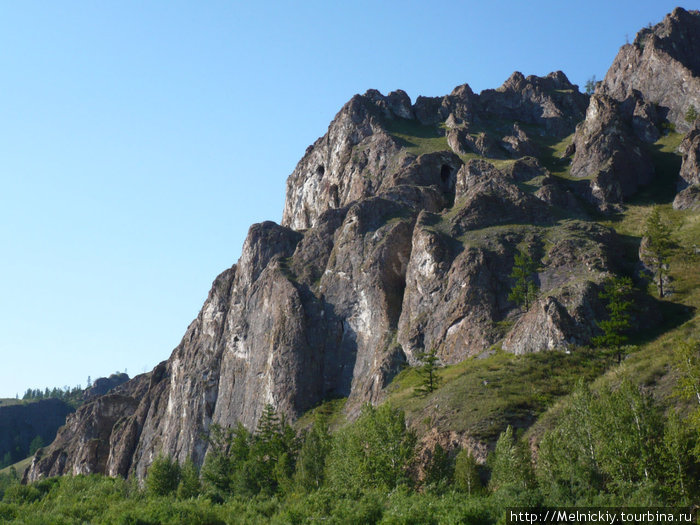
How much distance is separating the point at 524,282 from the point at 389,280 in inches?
1092

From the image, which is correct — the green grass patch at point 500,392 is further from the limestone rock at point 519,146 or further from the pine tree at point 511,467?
the limestone rock at point 519,146

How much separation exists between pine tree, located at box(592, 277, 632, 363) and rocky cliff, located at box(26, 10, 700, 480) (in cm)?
185

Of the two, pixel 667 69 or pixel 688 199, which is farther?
pixel 667 69

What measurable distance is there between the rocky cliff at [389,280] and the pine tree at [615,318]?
6.08ft

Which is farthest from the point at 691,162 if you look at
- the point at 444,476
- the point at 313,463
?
the point at 313,463

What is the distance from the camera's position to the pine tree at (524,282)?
3750 inches

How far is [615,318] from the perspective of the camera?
82.6 meters

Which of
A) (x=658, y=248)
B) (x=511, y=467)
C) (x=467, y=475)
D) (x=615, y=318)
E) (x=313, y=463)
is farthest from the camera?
(x=658, y=248)

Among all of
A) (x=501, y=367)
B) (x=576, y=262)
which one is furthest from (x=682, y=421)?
(x=576, y=262)

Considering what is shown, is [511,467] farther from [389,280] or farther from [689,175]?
[689,175]

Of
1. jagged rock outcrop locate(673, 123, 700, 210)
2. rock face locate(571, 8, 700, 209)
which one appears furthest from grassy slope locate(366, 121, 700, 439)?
rock face locate(571, 8, 700, 209)

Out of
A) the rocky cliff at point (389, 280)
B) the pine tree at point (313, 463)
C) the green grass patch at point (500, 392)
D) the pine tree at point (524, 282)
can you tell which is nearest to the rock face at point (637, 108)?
the rocky cliff at point (389, 280)

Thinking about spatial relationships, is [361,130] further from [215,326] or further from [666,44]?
[666,44]

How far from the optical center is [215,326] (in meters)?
143
